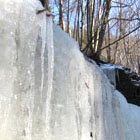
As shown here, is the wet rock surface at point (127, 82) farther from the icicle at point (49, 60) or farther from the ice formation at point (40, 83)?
the icicle at point (49, 60)

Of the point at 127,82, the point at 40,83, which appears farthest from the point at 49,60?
the point at 127,82

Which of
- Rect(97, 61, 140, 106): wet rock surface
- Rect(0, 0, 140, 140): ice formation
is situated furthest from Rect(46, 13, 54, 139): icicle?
Rect(97, 61, 140, 106): wet rock surface

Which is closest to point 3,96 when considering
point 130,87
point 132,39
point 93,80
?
point 93,80

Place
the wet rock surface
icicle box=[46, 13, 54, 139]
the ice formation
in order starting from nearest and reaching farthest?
the ice formation < icicle box=[46, 13, 54, 139] < the wet rock surface

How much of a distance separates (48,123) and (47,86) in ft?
0.61

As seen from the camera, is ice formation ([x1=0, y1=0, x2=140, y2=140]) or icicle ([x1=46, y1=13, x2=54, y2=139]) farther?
icicle ([x1=46, y1=13, x2=54, y2=139])

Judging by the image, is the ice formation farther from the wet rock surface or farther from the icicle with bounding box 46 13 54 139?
the wet rock surface

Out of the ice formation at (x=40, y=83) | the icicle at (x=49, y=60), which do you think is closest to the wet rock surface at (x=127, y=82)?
the ice formation at (x=40, y=83)

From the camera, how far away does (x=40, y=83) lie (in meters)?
1.21

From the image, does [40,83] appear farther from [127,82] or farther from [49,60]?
[127,82]

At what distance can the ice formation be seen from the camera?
111 cm

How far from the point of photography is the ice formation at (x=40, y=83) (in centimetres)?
111

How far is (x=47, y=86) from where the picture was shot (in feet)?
4.07

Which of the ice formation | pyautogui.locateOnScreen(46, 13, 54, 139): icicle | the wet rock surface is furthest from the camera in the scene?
the wet rock surface
